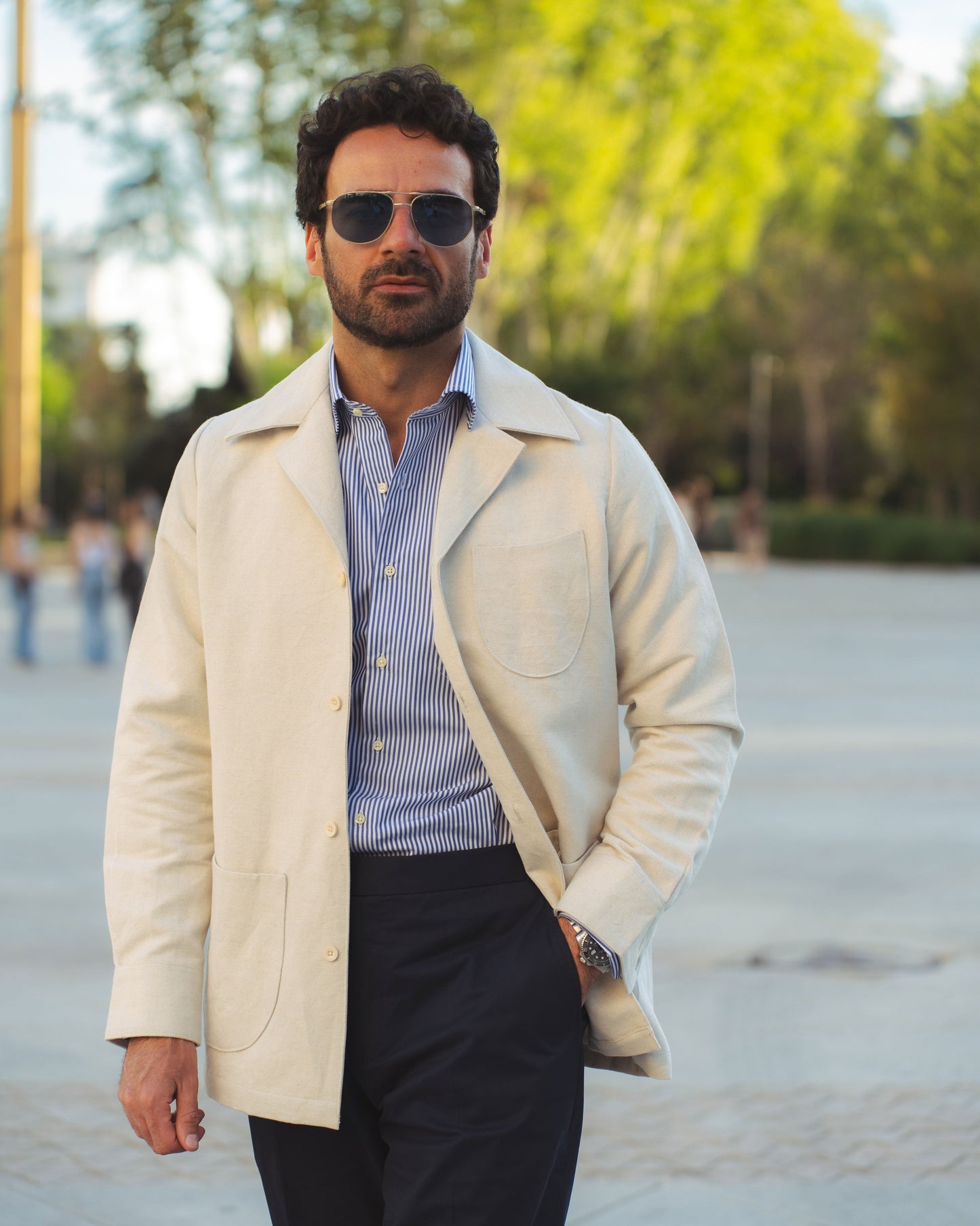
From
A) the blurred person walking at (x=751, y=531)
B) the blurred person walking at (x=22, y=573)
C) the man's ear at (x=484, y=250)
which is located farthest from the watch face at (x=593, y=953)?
the blurred person walking at (x=751, y=531)

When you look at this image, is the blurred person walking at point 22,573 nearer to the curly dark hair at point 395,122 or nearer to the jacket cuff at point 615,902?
the curly dark hair at point 395,122

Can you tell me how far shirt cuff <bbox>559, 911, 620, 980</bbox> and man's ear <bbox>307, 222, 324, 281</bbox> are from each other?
937 millimetres

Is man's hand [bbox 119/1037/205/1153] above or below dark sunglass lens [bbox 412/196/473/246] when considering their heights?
below

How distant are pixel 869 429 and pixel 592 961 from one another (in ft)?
212

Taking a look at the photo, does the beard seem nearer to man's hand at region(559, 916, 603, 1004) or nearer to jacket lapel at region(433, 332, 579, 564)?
jacket lapel at region(433, 332, 579, 564)

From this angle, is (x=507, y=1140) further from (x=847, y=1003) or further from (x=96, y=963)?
(x=96, y=963)

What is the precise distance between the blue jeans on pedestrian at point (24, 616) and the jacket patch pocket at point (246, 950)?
1462 cm

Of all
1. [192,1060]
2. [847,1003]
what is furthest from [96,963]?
[192,1060]

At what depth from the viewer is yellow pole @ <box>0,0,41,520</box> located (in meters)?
20.0

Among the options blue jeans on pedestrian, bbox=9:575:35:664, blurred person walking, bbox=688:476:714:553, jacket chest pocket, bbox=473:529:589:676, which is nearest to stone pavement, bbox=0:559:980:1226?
jacket chest pocket, bbox=473:529:589:676

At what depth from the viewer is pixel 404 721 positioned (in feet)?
7.28

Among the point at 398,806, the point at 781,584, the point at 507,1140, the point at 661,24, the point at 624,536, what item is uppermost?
the point at 661,24

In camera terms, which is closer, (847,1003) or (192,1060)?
(192,1060)

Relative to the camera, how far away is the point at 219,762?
88.6 inches
